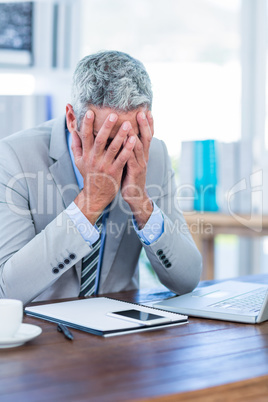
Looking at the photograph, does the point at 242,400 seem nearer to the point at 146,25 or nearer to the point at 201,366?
the point at 201,366

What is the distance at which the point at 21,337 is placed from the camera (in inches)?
35.0

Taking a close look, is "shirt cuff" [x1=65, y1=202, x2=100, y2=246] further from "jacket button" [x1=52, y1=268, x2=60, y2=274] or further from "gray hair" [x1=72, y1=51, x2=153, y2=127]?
"gray hair" [x1=72, y1=51, x2=153, y2=127]

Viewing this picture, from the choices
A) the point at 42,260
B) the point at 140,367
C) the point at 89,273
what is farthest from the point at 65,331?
the point at 89,273

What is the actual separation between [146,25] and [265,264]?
174 cm

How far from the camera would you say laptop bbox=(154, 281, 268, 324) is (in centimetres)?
112

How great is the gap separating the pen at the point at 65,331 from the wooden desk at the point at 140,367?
0.01m

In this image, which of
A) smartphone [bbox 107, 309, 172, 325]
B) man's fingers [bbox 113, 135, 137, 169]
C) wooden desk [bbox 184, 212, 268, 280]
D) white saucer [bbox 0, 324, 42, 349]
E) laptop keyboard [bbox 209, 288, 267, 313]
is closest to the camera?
white saucer [bbox 0, 324, 42, 349]

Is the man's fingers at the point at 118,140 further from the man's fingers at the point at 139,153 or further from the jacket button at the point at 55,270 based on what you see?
the jacket button at the point at 55,270

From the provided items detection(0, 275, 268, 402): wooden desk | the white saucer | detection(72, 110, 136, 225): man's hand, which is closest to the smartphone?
detection(0, 275, 268, 402): wooden desk

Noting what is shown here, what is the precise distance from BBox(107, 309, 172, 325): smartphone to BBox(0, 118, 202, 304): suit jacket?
0.25 metres

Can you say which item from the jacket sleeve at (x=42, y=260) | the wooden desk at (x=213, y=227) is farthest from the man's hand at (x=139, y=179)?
the wooden desk at (x=213, y=227)

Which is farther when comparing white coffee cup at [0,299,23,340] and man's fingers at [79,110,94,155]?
man's fingers at [79,110,94,155]

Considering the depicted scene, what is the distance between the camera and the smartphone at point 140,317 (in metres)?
1.04

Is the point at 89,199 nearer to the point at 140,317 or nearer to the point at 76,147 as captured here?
the point at 76,147
